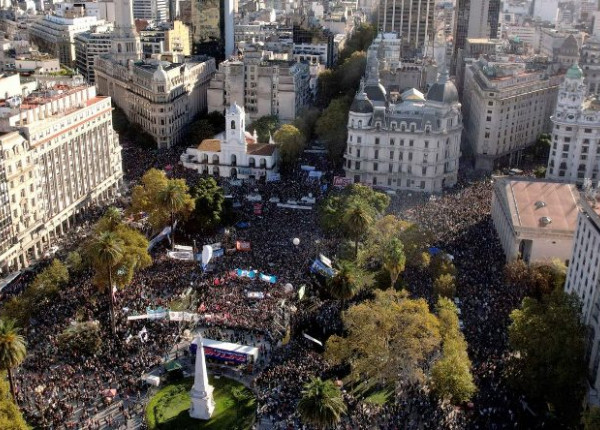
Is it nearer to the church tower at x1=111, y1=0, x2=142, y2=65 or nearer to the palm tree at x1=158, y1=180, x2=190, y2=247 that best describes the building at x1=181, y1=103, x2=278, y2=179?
the palm tree at x1=158, y1=180, x2=190, y2=247

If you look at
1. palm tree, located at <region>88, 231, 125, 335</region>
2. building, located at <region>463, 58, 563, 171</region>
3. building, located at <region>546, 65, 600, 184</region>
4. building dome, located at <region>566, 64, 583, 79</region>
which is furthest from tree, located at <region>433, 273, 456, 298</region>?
building, located at <region>463, 58, 563, 171</region>

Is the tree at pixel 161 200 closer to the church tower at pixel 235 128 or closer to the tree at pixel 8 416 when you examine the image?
the church tower at pixel 235 128

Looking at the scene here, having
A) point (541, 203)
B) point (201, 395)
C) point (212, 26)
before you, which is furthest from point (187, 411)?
point (212, 26)

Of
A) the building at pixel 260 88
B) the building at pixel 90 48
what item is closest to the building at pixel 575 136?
the building at pixel 260 88

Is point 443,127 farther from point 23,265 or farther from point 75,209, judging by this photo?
point 23,265

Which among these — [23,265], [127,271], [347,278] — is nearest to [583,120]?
[347,278]

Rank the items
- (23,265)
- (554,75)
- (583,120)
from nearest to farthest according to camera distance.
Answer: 1. (23,265)
2. (583,120)
3. (554,75)

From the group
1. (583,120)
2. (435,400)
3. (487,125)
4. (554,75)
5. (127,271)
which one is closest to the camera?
(435,400)
